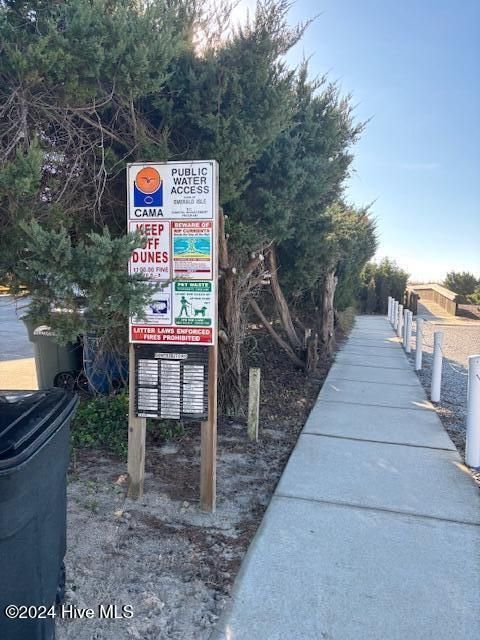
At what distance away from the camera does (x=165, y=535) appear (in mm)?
3414

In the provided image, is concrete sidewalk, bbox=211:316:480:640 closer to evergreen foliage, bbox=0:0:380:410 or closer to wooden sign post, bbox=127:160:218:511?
wooden sign post, bbox=127:160:218:511

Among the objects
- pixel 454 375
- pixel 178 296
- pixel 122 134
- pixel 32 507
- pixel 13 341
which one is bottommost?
pixel 454 375

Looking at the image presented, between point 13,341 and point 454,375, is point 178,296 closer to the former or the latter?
point 454,375

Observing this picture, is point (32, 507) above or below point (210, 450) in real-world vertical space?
above

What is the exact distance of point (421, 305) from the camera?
97.9 ft

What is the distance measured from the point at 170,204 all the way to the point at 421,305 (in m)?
28.3

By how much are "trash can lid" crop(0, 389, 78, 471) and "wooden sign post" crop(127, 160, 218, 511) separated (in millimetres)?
1121

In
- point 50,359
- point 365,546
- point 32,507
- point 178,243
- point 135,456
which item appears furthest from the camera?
point 50,359

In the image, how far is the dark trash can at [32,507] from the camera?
1.97m

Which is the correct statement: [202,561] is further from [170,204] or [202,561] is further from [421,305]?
[421,305]

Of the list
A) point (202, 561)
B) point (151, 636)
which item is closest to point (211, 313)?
point (202, 561)

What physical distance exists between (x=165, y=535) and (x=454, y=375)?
7773mm

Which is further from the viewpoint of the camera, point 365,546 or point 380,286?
point 380,286

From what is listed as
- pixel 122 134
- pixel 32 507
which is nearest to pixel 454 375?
pixel 122 134
